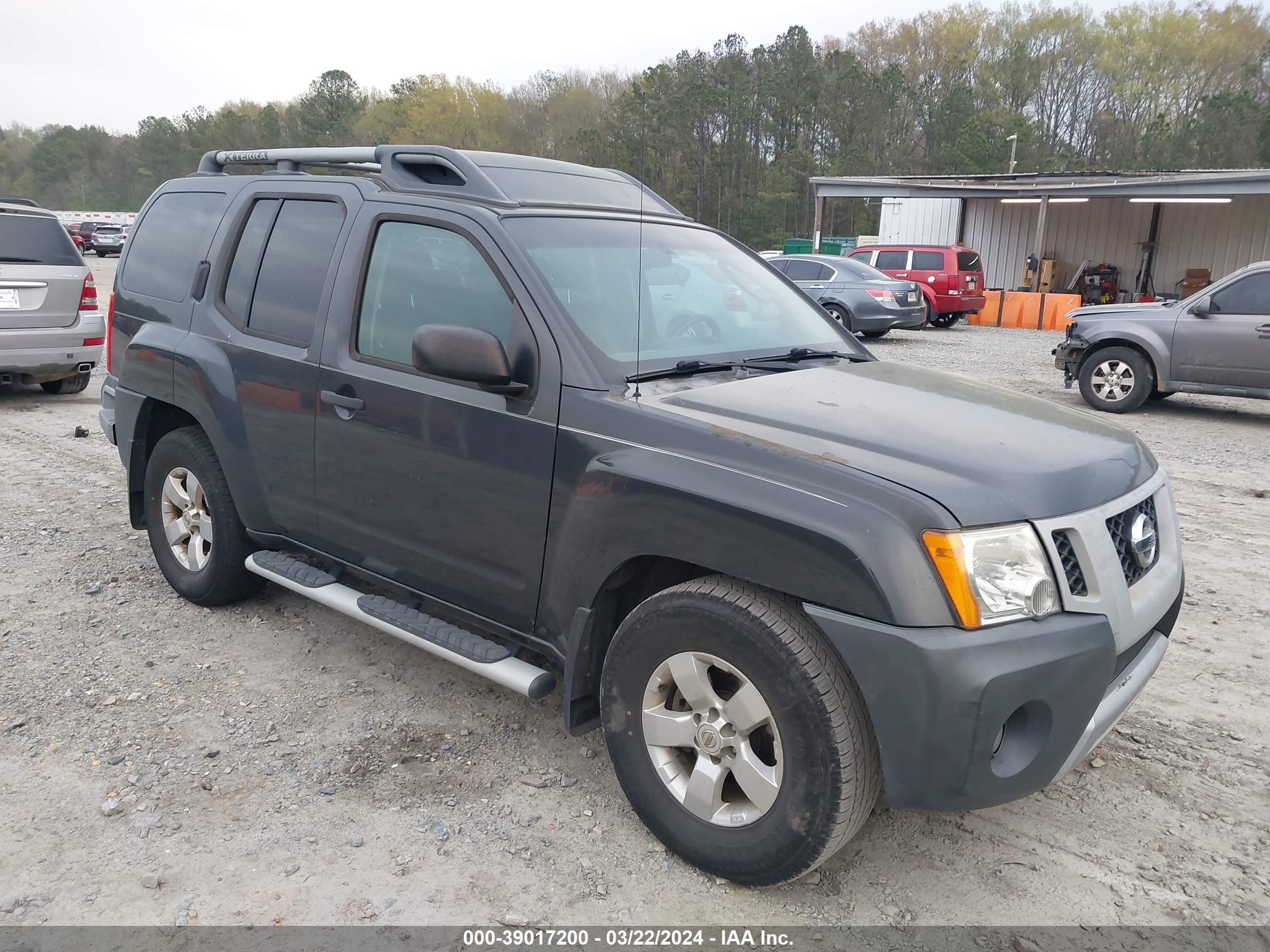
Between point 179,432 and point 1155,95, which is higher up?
point 1155,95

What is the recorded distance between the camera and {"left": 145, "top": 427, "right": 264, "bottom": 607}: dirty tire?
421 cm

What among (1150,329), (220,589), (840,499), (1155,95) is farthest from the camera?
(1155,95)

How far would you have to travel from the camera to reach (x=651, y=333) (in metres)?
3.28

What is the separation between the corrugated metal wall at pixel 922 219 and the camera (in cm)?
2975

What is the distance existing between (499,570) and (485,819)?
80 centimetres

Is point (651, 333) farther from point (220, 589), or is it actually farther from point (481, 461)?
point (220, 589)

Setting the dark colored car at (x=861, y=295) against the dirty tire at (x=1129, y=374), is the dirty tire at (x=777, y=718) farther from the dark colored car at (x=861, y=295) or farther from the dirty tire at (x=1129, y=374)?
the dark colored car at (x=861, y=295)

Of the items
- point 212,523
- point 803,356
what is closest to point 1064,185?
point 803,356

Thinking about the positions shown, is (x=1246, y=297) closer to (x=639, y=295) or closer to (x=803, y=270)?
(x=803, y=270)

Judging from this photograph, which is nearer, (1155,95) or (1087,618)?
(1087,618)

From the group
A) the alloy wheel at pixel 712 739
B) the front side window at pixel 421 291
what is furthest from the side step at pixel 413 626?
the front side window at pixel 421 291

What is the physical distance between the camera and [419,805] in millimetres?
3053

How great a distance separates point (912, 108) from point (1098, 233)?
102ft

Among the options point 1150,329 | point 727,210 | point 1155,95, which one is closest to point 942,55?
point 1155,95
